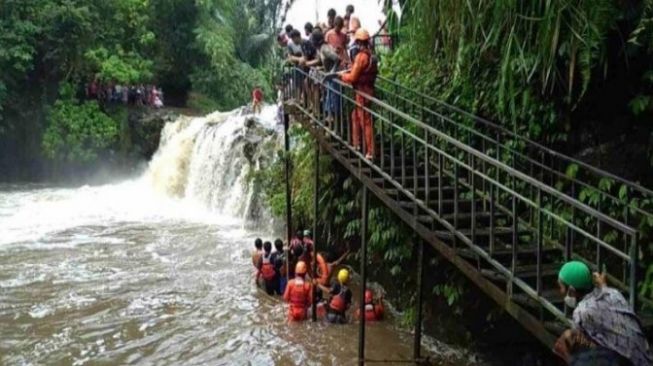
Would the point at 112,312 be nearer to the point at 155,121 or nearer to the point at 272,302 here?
the point at 272,302

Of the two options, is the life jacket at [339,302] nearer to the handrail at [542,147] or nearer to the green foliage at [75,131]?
the handrail at [542,147]

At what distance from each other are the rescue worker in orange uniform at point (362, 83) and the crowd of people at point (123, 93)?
2009 centimetres

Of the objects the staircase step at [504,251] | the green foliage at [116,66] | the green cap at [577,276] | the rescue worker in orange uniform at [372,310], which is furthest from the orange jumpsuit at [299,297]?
the green foliage at [116,66]

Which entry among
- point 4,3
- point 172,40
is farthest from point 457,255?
point 172,40

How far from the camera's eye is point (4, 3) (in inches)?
902

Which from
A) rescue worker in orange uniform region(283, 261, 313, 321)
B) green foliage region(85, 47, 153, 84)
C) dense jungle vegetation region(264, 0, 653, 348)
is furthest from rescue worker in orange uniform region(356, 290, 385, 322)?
green foliage region(85, 47, 153, 84)

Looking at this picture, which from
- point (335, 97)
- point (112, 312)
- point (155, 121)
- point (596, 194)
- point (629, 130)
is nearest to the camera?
point (596, 194)

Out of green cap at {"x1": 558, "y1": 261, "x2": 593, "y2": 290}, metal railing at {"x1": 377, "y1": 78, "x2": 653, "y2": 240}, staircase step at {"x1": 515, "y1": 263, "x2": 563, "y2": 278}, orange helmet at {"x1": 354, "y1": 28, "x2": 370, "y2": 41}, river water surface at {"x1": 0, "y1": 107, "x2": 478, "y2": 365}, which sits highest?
orange helmet at {"x1": 354, "y1": 28, "x2": 370, "y2": 41}

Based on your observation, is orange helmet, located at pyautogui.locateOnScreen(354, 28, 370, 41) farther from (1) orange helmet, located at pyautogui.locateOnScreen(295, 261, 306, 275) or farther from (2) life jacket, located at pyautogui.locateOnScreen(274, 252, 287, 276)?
(2) life jacket, located at pyautogui.locateOnScreen(274, 252, 287, 276)

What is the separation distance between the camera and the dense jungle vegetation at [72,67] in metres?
23.3

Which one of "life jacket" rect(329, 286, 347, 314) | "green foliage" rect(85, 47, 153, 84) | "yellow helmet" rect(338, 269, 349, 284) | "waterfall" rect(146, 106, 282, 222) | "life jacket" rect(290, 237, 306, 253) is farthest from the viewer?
"green foliage" rect(85, 47, 153, 84)

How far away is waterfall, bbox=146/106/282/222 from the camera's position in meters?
15.3

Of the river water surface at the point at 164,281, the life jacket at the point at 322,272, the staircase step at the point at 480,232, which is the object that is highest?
the staircase step at the point at 480,232

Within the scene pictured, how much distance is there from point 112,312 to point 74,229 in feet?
23.3
